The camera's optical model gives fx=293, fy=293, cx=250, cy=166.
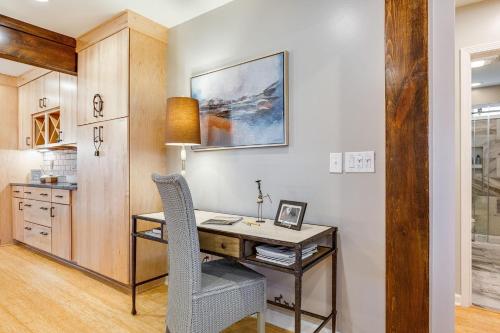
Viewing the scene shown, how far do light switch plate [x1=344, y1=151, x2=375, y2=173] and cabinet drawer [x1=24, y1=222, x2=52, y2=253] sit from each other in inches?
140

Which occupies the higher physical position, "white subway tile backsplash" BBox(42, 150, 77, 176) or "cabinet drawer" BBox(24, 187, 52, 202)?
"white subway tile backsplash" BBox(42, 150, 77, 176)

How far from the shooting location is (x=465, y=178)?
7.93 ft

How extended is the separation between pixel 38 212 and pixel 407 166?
4180 millimetres

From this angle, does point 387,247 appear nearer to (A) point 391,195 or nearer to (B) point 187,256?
(A) point 391,195

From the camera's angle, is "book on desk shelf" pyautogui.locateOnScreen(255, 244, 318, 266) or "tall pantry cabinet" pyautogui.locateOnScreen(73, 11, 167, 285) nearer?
"book on desk shelf" pyautogui.locateOnScreen(255, 244, 318, 266)

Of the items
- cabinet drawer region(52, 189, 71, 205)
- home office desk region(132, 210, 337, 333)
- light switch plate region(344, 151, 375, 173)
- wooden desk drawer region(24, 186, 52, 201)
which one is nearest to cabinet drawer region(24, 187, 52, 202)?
wooden desk drawer region(24, 186, 52, 201)

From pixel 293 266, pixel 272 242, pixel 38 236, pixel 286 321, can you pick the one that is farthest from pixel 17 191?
pixel 293 266

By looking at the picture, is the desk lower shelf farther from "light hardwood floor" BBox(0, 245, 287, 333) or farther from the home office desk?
"light hardwood floor" BBox(0, 245, 287, 333)

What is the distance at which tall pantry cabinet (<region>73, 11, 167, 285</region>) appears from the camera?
2.59 m

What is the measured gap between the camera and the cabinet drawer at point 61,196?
3255 millimetres

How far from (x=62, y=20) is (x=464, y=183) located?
12.6 feet

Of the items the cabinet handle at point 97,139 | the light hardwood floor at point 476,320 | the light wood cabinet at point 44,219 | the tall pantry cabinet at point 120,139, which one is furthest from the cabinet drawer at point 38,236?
the light hardwood floor at point 476,320

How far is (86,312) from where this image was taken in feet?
7.51

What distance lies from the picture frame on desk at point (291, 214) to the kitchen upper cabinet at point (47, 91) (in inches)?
129
